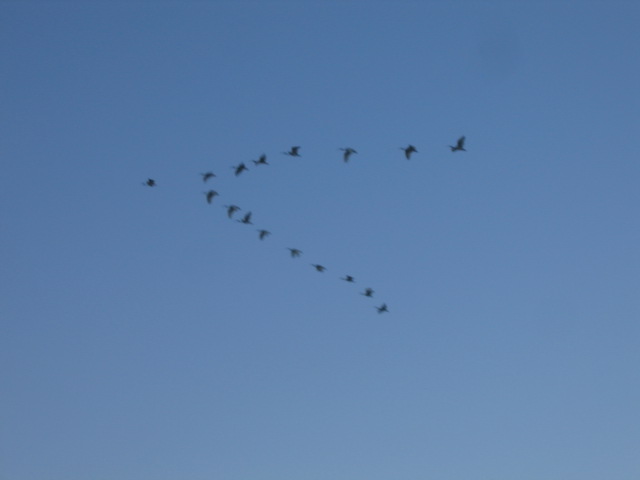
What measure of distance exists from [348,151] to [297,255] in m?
9.76

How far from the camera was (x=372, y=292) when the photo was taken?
69062 millimetres

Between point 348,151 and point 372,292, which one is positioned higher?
point 348,151

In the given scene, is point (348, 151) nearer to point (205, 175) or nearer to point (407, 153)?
point (407, 153)

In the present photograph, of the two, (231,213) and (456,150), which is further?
(231,213)

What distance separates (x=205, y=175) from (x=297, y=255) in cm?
875

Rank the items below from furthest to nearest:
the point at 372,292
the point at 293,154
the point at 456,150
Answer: the point at 372,292
the point at 293,154
the point at 456,150

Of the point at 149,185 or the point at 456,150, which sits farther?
the point at 149,185

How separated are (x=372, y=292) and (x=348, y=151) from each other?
33.9ft

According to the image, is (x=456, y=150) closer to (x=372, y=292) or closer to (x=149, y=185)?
(x=372, y=292)

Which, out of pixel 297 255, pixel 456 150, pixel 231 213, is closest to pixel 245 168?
pixel 231 213

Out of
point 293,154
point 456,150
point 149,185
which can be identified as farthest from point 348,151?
point 149,185

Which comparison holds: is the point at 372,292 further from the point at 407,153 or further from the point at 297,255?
the point at 407,153

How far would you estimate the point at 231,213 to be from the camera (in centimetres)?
6662

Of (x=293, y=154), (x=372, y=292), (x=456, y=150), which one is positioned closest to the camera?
(x=456, y=150)
